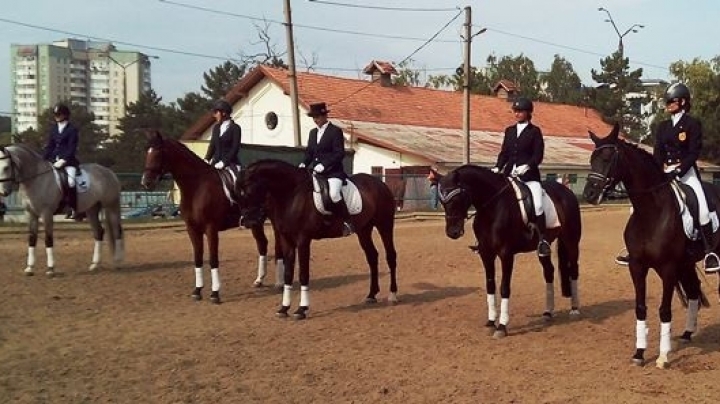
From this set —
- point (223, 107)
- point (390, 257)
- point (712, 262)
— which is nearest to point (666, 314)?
point (712, 262)

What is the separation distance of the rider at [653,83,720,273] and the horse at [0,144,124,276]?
31.2ft

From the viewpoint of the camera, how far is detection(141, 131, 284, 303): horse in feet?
36.0

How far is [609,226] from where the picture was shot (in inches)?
1003

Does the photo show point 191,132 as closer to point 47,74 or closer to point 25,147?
point 25,147

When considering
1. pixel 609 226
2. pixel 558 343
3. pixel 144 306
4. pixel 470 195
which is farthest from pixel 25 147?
pixel 609 226

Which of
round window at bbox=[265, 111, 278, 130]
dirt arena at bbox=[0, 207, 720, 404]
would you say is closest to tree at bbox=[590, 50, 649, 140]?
round window at bbox=[265, 111, 278, 130]

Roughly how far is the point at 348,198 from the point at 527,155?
247 centimetres

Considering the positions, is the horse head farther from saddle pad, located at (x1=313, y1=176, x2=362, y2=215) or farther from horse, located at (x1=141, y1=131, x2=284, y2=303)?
horse, located at (x1=141, y1=131, x2=284, y2=303)

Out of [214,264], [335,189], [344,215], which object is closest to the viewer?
[335,189]

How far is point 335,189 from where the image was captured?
10.2 metres

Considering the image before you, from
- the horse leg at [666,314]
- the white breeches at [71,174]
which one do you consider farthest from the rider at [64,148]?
the horse leg at [666,314]

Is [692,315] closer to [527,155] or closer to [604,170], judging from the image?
[604,170]

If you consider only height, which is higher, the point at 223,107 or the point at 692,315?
the point at 223,107

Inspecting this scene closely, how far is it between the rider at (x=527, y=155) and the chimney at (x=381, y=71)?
38.5m
